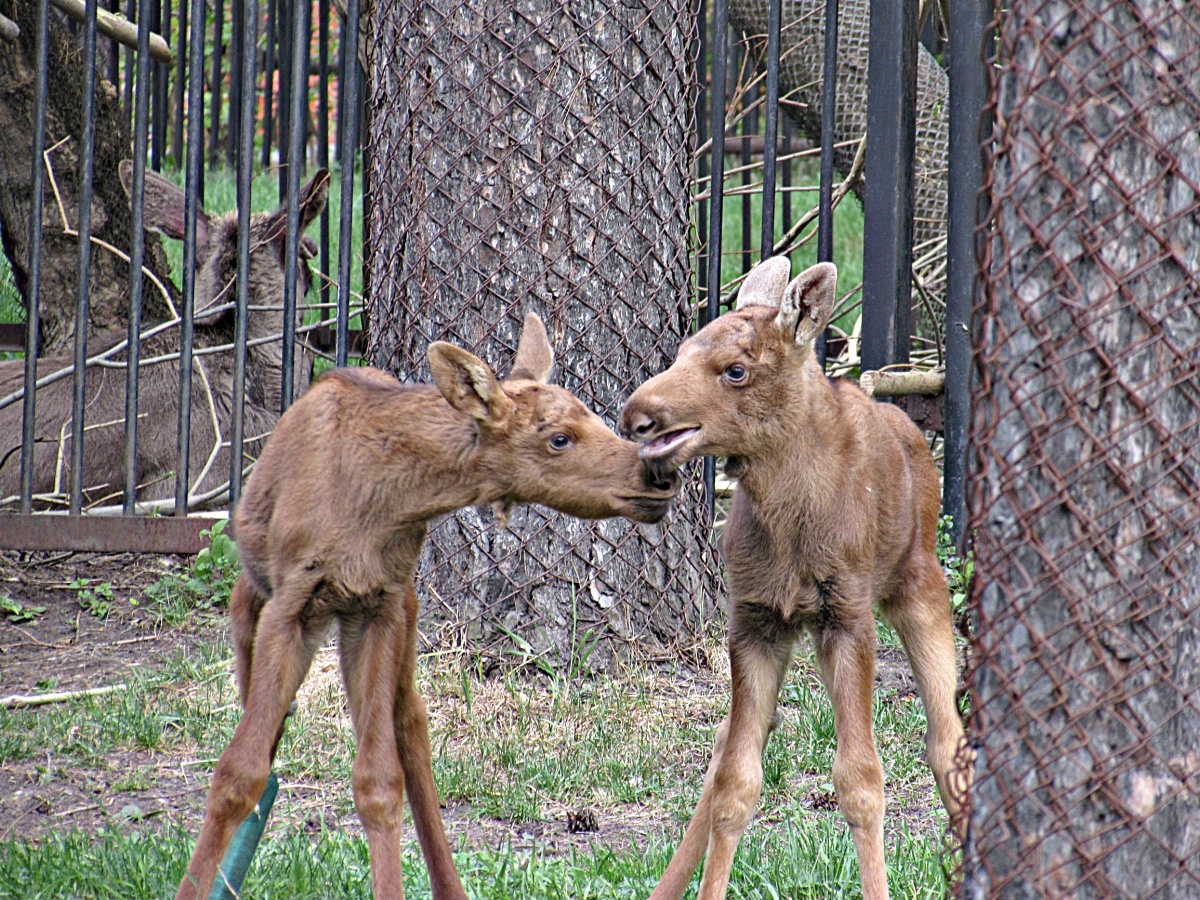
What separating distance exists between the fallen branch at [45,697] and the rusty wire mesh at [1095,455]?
13.4ft

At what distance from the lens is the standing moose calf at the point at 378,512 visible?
3.28 metres

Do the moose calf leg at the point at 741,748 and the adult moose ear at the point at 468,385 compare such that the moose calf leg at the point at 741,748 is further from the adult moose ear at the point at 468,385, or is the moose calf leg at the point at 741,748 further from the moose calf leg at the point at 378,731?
the adult moose ear at the point at 468,385

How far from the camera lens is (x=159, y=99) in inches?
438

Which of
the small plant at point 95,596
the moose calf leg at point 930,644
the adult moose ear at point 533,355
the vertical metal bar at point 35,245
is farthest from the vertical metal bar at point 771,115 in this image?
the small plant at point 95,596

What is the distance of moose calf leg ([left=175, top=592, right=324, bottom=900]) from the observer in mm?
3225

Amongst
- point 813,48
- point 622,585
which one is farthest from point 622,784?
point 813,48

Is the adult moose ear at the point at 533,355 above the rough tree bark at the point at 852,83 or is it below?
below

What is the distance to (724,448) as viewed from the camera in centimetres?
378

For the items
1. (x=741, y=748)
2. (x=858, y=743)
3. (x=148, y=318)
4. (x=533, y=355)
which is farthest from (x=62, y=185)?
(x=858, y=743)

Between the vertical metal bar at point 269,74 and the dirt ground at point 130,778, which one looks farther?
the vertical metal bar at point 269,74

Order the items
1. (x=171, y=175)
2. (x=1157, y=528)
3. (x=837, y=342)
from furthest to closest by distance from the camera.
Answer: (x=171, y=175), (x=837, y=342), (x=1157, y=528)

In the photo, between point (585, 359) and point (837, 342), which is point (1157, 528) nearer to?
point (585, 359)

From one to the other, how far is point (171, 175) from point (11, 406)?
540 centimetres

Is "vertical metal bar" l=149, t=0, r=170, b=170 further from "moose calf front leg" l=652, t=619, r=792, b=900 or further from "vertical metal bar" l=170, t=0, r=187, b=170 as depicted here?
"moose calf front leg" l=652, t=619, r=792, b=900
